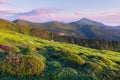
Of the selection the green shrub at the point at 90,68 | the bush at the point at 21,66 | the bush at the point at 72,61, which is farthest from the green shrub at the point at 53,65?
the green shrub at the point at 90,68

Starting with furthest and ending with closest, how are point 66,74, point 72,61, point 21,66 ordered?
point 72,61 < point 66,74 < point 21,66

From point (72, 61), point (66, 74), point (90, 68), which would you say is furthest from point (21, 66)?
point (90, 68)

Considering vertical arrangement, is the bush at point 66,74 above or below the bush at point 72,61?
below

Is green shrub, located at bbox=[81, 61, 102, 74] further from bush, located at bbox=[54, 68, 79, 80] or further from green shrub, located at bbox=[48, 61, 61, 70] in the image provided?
green shrub, located at bbox=[48, 61, 61, 70]

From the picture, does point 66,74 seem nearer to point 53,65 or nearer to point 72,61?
point 53,65

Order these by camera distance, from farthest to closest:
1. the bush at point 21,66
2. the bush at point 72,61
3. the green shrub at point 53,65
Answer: the bush at point 72,61 < the green shrub at point 53,65 < the bush at point 21,66

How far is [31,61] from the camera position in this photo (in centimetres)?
2584

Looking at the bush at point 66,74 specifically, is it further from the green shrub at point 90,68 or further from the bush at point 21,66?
the bush at point 21,66

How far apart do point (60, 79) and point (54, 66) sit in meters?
3.38

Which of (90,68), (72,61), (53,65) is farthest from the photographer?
(72,61)

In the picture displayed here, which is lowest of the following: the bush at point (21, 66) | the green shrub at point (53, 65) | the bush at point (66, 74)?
the bush at point (66, 74)

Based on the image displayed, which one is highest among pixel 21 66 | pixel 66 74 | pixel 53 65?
pixel 21 66

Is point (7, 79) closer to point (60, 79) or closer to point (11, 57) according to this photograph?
point (11, 57)

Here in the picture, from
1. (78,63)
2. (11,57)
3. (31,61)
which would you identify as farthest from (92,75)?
(11,57)
